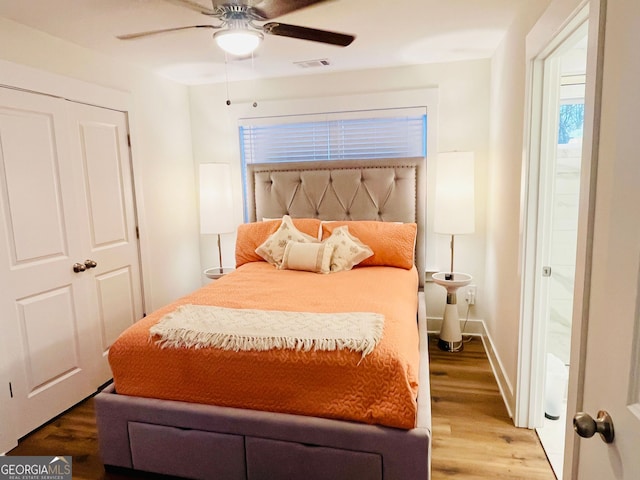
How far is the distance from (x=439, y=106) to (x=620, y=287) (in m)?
2.93

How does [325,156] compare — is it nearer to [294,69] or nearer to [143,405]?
[294,69]

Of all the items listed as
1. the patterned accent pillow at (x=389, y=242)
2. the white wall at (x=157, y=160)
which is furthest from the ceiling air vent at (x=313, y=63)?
the patterned accent pillow at (x=389, y=242)

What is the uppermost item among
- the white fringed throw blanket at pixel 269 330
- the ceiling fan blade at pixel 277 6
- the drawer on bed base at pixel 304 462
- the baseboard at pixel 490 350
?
the ceiling fan blade at pixel 277 6

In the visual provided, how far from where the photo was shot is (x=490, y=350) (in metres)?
3.14

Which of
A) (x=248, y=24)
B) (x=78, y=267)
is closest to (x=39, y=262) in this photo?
(x=78, y=267)

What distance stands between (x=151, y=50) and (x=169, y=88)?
0.79m

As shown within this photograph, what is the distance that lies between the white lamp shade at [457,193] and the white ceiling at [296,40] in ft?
2.76

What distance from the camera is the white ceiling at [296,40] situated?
7.19 ft

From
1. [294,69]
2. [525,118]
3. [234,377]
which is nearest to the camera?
[234,377]

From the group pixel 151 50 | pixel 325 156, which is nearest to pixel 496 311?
A: pixel 325 156

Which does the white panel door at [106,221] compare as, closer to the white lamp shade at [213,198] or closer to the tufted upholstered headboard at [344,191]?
the white lamp shade at [213,198]

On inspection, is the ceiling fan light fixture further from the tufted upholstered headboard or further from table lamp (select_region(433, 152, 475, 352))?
table lamp (select_region(433, 152, 475, 352))

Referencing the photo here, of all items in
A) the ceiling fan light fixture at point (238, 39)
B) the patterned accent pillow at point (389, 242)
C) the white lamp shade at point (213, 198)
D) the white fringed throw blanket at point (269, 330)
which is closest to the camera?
the white fringed throw blanket at point (269, 330)

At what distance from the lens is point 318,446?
1.67 meters
